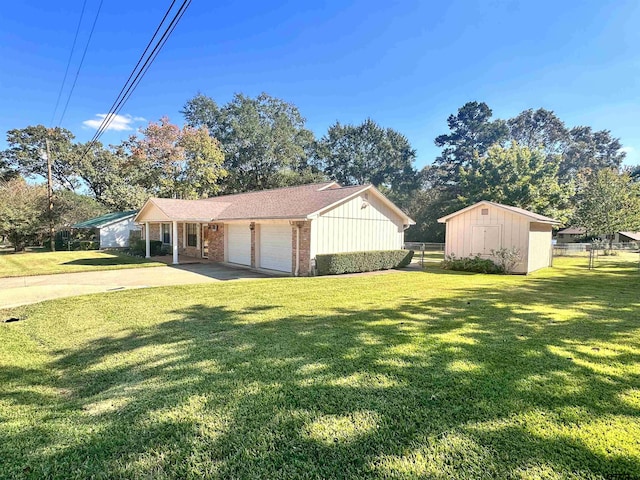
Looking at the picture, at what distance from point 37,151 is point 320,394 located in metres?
47.3

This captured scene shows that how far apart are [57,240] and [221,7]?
92.0 feet

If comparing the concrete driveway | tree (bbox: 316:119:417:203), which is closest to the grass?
the concrete driveway

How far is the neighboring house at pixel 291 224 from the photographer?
1343cm

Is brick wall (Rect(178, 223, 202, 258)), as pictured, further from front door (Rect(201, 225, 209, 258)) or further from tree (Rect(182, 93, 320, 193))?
tree (Rect(182, 93, 320, 193))

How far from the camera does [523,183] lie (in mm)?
25297

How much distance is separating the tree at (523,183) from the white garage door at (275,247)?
19.3m

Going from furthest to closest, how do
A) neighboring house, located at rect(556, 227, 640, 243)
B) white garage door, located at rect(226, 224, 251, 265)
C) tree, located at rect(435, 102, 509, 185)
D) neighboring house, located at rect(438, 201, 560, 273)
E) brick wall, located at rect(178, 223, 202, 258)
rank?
neighboring house, located at rect(556, 227, 640, 243)
tree, located at rect(435, 102, 509, 185)
brick wall, located at rect(178, 223, 202, 258)
white garage door, located at rect(226, 224, 251, 265)
neighboring house, located at rect(438, 201, 560, 273)

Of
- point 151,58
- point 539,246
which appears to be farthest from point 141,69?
point 539,246

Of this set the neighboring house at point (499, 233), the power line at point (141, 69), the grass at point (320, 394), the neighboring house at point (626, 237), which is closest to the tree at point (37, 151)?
the power line at point (141, 69)

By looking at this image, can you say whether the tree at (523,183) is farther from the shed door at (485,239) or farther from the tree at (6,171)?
the tree at (6,171)

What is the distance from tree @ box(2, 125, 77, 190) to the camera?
36531mm

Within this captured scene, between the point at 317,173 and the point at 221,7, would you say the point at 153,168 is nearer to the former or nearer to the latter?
the point at 317,173

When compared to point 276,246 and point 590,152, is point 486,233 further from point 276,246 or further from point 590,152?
point 590,152

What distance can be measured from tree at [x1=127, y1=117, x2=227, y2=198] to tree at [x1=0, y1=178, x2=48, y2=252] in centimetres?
833
